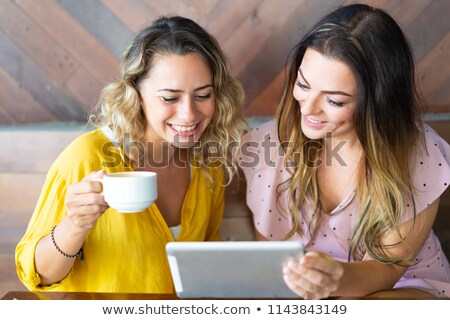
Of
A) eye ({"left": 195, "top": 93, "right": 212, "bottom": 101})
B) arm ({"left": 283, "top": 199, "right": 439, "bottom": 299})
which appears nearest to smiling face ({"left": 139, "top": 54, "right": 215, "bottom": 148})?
eye ({"left": 195, "top": 93, "right": 212, "bottom": 101})

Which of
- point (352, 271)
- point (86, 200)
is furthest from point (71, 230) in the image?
point (352, 271)

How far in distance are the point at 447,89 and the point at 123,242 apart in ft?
3.72

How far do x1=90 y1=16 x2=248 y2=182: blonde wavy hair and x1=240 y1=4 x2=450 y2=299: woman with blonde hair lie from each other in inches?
5.5

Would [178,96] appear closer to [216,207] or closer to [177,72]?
[177,72]

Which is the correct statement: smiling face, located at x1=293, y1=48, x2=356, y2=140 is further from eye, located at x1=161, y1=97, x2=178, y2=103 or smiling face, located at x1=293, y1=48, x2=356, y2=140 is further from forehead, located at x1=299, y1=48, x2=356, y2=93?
eye, located at x1=161, y1=97, x2=178, y2=103

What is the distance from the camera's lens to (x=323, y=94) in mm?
1502

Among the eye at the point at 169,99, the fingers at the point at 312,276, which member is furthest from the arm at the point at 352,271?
the eye at the point at 169,99

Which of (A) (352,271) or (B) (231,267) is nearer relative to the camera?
(B) (231,267)

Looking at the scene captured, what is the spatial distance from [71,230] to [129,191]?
22 cm

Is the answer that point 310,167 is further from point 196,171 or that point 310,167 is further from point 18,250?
point 18,250

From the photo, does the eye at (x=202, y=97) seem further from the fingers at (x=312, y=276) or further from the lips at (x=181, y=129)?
the fingers at (x=312, y=276)

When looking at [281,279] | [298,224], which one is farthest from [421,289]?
[281,279]

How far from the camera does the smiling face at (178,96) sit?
1.52m

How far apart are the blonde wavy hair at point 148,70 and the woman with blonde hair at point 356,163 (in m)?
0.14
